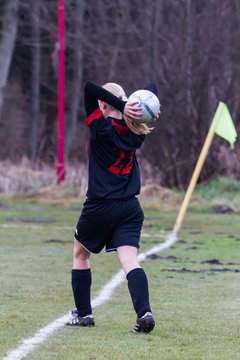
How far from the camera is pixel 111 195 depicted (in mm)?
7523

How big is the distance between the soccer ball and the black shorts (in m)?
0.70

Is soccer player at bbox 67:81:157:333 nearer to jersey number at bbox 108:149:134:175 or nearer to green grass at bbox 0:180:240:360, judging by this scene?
jersey number at bbox 108:149:134:175

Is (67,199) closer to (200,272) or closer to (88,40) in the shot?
(200,272)

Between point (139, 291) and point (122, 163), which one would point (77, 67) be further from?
point (139, 291)

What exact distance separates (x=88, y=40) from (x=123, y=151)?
3057 cm

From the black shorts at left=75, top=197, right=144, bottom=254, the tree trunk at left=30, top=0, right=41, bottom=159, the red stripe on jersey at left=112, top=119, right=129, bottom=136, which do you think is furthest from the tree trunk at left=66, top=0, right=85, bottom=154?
the red stripe on jersey at left=112, top=119, right=129, bottom=136

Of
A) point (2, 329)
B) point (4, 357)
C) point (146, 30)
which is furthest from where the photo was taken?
point (146, 30)

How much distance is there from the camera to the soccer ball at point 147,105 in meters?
7.24

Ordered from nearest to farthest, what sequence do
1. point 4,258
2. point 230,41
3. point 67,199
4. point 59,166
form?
point 4,258
point 67,199
point 59,166
point 230,41

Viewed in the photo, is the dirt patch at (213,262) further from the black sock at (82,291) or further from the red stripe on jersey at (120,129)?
the red stripe on jersey at (120,129)

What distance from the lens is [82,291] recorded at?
7.82 meters

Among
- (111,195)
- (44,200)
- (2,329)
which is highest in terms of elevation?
(111,195)

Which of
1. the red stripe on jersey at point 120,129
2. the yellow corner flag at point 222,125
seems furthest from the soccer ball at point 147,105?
the yellow corner flag at point 222,125

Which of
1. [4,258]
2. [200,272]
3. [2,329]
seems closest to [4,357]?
[2,329]
